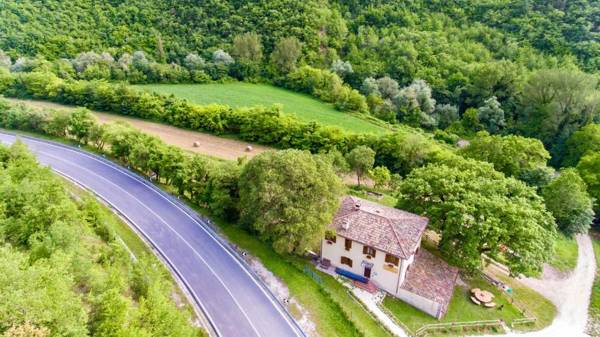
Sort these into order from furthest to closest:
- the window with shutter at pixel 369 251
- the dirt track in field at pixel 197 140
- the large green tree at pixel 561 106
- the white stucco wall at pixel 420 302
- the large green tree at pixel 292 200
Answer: the large green tree at pixel 561 106
the dirt track in field at pixel 197 140
the window with shutter at pixel 369 251
the large green tree at pixel 292 200
the white stucco wall at pixel 420 302

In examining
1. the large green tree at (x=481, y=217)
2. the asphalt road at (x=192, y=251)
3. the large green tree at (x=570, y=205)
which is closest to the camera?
the asphalt road at (x=192, y=251)

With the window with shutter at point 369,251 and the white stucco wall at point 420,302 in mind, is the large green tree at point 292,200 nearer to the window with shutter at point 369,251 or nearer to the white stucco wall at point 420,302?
the window with shutter at point 369,251

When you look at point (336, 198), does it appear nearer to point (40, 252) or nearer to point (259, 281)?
point (259, 281)

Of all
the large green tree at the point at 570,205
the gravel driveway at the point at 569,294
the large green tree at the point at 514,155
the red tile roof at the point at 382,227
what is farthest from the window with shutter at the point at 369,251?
the large green tree at the point at 514,155

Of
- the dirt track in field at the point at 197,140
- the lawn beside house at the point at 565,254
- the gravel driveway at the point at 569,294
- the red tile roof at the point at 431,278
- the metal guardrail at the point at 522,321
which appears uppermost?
the dirt track in field at the point at 197,140

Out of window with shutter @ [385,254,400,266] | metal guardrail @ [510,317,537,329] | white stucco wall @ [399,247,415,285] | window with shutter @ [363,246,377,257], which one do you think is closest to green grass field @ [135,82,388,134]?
window with shutter @ [363,246,377,257]
